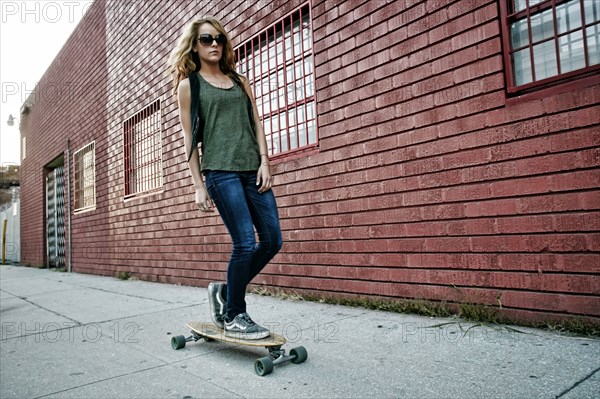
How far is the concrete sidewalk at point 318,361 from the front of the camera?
2096 mm

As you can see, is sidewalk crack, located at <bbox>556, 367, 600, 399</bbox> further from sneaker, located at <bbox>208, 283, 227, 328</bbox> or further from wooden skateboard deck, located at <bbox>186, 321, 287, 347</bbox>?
sneaker, located at <bbox>208, 283, 227, 328</bbox>

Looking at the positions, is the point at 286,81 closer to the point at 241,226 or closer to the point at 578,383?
the point at 241,226

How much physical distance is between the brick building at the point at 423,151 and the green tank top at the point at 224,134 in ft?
5.17

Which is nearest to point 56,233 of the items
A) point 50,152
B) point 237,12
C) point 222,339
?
point 50,152

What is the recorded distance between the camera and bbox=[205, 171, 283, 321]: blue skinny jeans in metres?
2.65

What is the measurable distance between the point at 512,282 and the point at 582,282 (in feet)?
1.42

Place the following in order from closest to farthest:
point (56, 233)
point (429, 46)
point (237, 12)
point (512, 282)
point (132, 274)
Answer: point (512, 282) → point (429, 46) → point (237, 12) → point (132, 274) → point (56, 233)

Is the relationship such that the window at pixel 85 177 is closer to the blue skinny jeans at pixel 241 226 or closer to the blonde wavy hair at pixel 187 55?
the blonde wavy hair at pixel 187 55

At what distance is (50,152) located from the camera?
1389 centimetres

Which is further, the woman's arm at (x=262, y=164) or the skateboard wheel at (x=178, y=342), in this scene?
the skateboard wheel at (x=178, y=342)

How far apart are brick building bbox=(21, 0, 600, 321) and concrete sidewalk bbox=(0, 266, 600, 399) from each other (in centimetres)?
43

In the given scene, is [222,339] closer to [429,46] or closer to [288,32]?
[429,46]

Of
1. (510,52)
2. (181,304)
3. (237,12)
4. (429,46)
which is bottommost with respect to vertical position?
(181,304)

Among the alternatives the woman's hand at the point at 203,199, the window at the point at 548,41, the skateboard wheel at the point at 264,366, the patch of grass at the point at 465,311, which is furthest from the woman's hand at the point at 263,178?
the window at the point at 548,41
